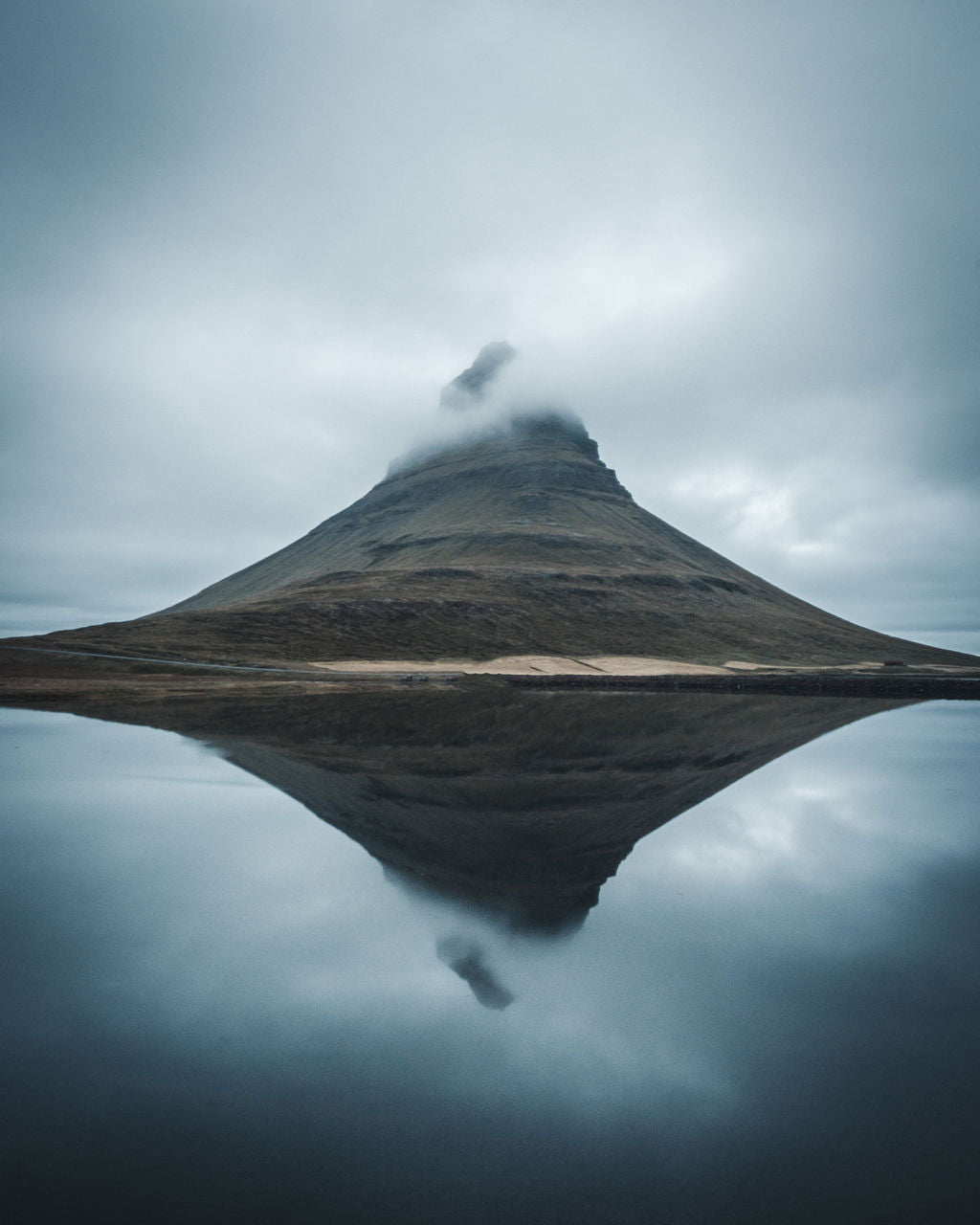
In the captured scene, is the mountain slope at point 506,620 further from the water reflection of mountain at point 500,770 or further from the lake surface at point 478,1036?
the lake surface at point 478,1036

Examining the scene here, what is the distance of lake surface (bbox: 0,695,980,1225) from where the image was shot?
5.44 meters

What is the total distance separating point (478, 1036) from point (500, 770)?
16369 mm

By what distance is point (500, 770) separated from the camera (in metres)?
24.0

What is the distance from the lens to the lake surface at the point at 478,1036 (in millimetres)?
5441

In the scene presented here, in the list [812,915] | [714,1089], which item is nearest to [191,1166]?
[714,1089]

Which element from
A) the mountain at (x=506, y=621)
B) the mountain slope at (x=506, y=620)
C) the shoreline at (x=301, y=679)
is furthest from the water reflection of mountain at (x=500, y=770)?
the mountain at (x=506, y=621)

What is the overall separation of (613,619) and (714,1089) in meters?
153

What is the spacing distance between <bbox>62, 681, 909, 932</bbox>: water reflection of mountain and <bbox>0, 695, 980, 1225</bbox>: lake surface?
0.53 meters

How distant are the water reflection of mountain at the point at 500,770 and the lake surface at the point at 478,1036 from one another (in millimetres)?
→ 534

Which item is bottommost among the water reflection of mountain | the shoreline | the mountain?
the water reflection of mountain

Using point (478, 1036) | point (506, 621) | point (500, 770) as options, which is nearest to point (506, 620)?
point (506, 621)

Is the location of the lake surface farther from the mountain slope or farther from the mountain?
the mountain

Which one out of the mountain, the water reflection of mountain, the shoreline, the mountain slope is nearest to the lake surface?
the water reflection of mountain

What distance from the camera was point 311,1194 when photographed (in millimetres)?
5273
